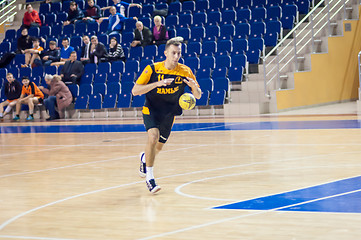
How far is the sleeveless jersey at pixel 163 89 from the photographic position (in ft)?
17.9

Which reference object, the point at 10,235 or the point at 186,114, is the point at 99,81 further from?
the point at 10,235

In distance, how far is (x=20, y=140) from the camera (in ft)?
36.4

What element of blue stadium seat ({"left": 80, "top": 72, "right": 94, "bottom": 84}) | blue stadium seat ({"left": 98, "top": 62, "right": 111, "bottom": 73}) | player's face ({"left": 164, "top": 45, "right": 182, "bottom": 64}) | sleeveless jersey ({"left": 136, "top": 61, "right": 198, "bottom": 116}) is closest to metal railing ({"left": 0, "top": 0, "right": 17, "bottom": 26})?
blue stadium seat ({"left": 80, "top": 72, "right": 94, "bottom": 84})

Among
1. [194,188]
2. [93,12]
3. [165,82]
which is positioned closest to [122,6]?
[93,12]

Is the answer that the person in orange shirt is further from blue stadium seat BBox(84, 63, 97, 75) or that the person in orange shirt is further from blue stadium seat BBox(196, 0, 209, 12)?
blue stadium seat BBox(196, 0, 209, 12)

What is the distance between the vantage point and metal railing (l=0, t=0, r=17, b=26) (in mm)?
22906

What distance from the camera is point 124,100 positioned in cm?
1633

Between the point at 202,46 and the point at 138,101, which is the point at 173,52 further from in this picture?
the point at 202,46

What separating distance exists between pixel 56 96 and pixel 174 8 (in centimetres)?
459

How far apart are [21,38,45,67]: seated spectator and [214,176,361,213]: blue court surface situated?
598 inches

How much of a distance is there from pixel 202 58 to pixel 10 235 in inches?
479

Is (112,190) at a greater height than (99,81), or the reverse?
(99,81)

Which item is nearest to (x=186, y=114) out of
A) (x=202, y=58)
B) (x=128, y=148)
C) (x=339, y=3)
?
(x=202, y=58)

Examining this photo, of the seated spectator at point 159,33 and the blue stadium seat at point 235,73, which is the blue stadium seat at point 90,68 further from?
the blue stadium seat at point 235,73
